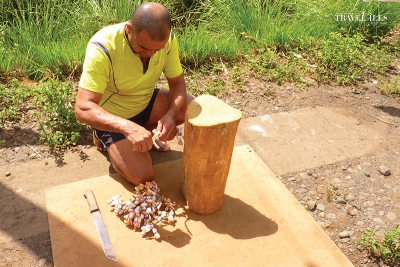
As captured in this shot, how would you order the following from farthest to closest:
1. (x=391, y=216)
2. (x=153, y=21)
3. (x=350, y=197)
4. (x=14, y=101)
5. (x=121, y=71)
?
(x=14, y=101) → (x=350, y=197) → (x=391, y=216) → (x=121, y=71) → (x=153, y=21)

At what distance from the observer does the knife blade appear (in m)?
2.29

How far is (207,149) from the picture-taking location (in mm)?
2244

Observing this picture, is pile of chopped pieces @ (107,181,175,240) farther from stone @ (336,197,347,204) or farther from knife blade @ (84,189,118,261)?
stone @ (336,197,347,204)

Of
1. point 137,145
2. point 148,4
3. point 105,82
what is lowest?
point 137,145

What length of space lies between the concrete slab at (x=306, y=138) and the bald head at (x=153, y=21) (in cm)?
151

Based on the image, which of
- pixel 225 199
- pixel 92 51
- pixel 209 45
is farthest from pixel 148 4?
pixel 209 45

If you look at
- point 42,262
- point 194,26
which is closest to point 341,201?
point 42,262

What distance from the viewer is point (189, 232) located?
2.47 metres

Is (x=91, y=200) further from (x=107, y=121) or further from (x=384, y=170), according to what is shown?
(x=384, y=170)

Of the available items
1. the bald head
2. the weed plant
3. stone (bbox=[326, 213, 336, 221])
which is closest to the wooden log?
the bald head

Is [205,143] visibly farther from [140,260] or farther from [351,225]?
[351,225]

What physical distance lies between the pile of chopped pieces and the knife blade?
0.11m

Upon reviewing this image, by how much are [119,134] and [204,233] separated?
994 millimetres

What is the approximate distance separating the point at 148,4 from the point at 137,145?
87 centimetres
